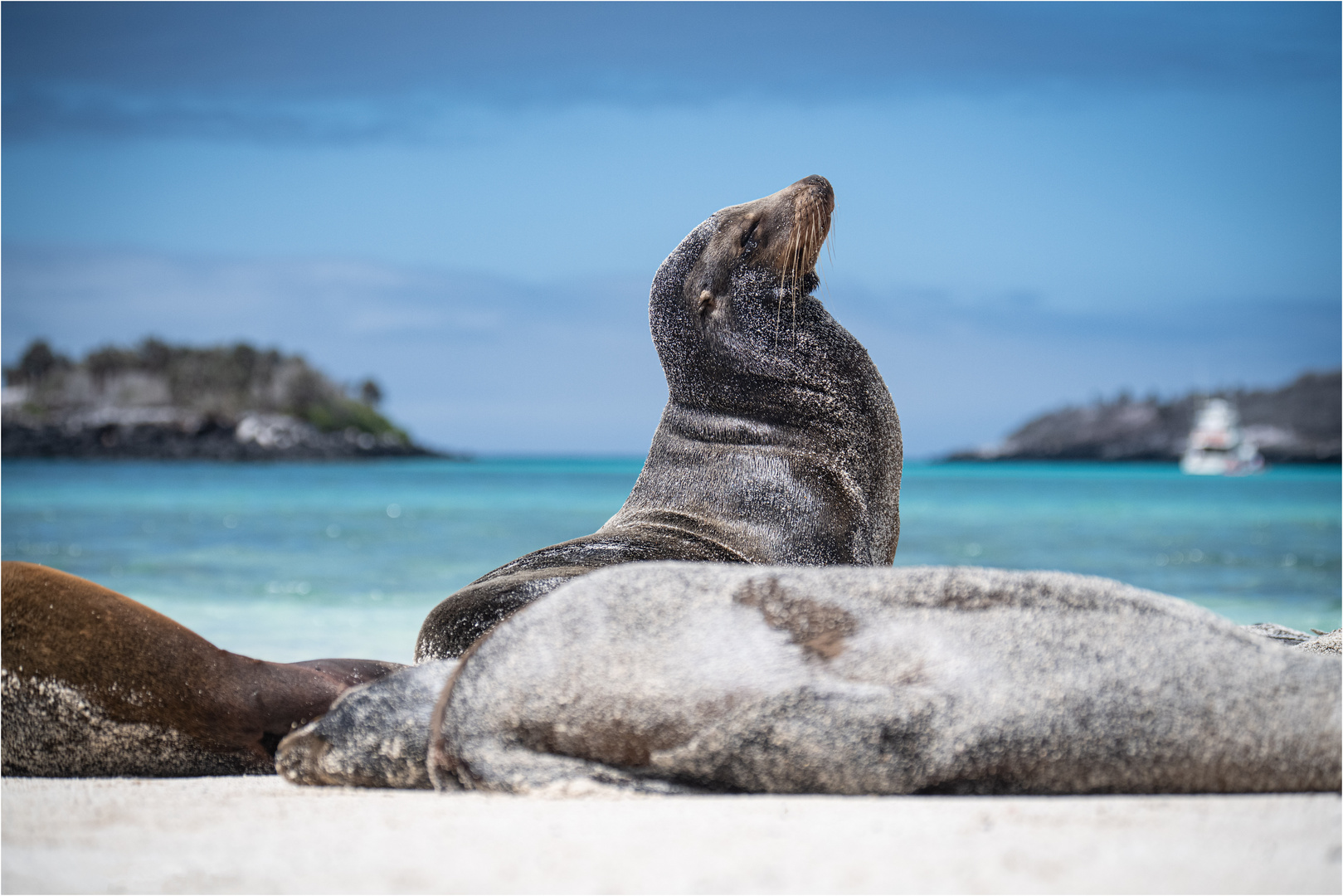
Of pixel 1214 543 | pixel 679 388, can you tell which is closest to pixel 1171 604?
pixel 679 388

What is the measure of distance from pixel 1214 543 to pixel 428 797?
20686mm

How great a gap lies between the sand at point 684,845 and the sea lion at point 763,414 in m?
1.91

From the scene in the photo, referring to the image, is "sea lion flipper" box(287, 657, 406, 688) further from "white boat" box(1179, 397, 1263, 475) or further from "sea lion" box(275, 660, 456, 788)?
"white boat" box(1179, 397, 1263, 475)

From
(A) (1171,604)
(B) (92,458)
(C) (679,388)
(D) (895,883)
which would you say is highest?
(C) (679,388)

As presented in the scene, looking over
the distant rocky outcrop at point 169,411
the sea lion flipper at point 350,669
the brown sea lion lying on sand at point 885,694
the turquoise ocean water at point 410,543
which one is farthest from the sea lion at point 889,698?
the distant rocky outcrop at point 169,411

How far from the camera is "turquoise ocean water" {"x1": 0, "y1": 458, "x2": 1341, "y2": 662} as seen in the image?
11.5 m

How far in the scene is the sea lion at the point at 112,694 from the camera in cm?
302

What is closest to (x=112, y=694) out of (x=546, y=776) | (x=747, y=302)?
(x=546, y=776)

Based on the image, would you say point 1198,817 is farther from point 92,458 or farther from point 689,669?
point 92,458

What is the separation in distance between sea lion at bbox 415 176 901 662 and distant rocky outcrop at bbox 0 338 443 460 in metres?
60.3

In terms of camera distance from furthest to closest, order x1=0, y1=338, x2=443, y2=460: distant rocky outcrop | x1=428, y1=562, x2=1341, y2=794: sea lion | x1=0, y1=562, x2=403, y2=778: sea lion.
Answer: x1=0, y1=338, x2=443, y2=460: distant rocky outcrop < x1=0, y1=562, x2=403, y2=778: sea lion < x1=428, y1=562, x2=1341, y2=794: sea lion

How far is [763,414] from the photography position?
464cm

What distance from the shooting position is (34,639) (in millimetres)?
3027

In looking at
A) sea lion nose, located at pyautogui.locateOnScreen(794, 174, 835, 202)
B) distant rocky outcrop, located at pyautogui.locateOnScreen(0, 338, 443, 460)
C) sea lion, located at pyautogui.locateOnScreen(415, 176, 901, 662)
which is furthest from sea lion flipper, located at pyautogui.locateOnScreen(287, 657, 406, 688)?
distant rocky outcrop, located at pyautogui.locateOnScreen(0, 338, 443, 460)
